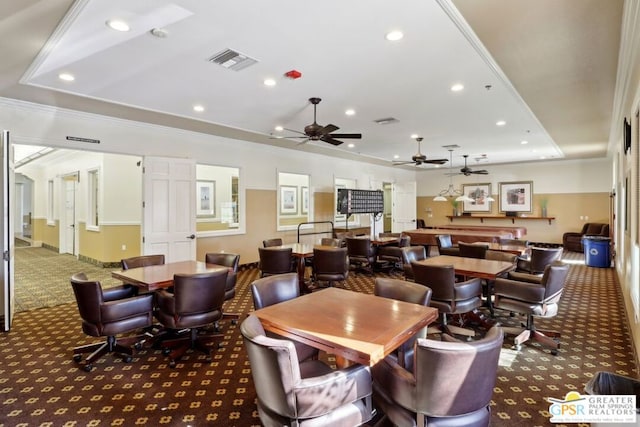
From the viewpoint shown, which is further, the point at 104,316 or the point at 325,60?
the point at 325,60

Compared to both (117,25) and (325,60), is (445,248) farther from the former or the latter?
(117,25)

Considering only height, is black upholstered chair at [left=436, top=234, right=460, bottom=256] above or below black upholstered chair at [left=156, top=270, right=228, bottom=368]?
above

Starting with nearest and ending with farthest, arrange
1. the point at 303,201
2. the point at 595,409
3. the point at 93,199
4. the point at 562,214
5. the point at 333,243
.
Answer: the point at 595,409 < the point at 333,243 < the point at 93,199 < the point at 562,214 < the point at 303,201

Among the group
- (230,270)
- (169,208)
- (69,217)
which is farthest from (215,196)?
(230,270)

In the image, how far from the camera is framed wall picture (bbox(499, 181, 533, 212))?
1210 centimetres

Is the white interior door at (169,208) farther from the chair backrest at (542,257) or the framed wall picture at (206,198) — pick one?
the chair backrest at (542,257)

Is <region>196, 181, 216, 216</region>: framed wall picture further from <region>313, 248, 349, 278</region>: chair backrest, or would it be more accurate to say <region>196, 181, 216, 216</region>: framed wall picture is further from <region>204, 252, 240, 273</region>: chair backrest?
<region>313, 248, 349, 278</region>: chair backrest

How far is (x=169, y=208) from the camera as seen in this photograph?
621 centimetres

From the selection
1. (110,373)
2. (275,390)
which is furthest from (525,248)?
(110,373)

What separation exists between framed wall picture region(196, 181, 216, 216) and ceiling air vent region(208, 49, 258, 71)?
6207mm

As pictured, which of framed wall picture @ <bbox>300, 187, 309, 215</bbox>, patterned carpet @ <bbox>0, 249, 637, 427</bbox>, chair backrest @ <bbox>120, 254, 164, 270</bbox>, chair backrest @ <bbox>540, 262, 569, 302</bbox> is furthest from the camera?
framed wall picture @ <bbox>300, 187, 309, 215</bbox>

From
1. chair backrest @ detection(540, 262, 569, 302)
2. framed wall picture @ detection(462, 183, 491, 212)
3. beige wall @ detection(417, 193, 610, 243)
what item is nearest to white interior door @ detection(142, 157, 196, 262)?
chair backrest @ detection(540, 262, 569, 302)

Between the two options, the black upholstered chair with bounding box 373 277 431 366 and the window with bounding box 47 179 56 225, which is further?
the window with bounding box 47 179 56 225

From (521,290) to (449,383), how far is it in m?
2.37
